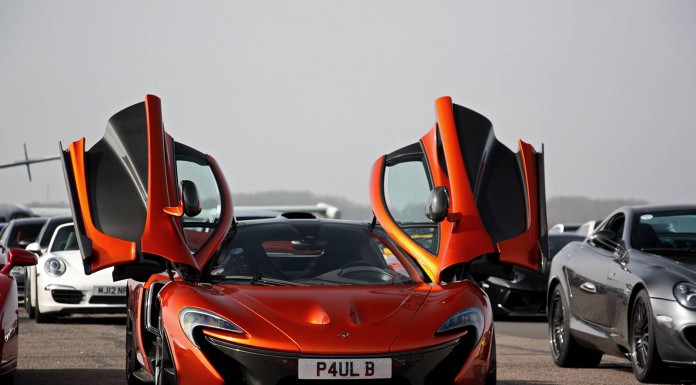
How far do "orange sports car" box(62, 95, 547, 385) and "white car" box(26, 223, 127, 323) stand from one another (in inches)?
314

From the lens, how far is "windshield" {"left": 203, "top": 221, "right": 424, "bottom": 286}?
802cm

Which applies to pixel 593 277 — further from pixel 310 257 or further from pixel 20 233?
pixel 20 233

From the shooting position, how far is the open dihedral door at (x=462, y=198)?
26.6 feet

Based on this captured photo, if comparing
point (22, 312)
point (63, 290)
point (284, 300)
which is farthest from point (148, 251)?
point (22, 312)

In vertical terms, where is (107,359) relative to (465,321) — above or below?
below

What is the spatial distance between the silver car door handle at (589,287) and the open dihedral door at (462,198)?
273 centimetres

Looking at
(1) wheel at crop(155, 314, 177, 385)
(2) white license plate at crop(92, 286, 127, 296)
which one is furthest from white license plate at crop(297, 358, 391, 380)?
(2) white license plate at crop(92, 286, 127, 296)

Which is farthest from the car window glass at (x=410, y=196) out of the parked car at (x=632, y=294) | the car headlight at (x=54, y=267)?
the car headlight at (x=54, y=267)

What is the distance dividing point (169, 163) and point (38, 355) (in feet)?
15.6

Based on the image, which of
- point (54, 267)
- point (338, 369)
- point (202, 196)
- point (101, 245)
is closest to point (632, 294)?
point (202, 196)

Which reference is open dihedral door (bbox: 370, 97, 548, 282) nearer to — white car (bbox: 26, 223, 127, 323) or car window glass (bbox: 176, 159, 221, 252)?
car window glass (bbox: 176, 159, 221, 252)

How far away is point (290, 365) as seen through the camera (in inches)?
264

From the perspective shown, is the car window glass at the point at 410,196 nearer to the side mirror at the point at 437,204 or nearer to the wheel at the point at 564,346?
the side mirror at the point at 437,204

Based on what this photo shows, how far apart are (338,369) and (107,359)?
18.2 ft
